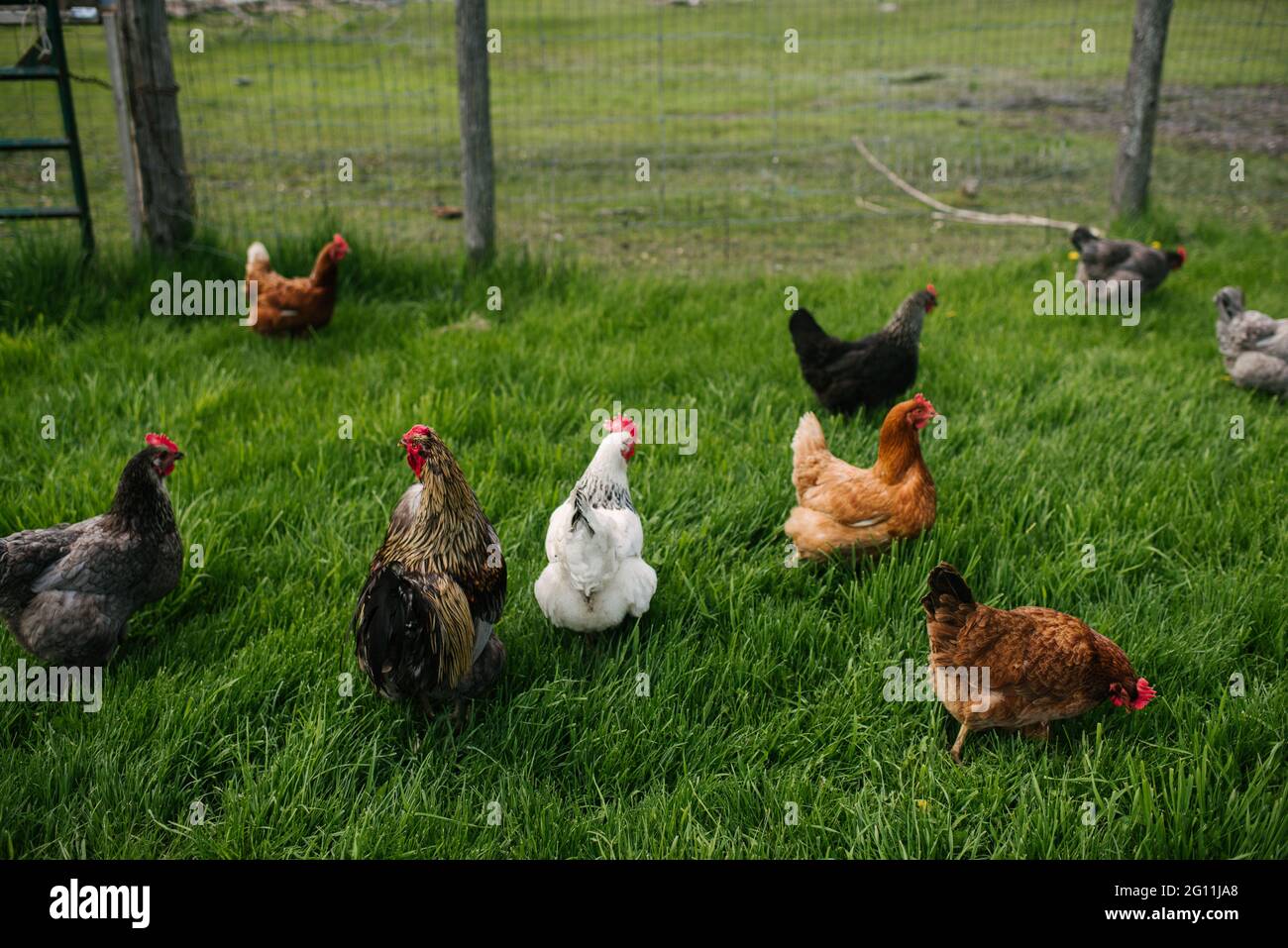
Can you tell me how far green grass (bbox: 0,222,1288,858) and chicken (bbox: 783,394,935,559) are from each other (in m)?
0.13

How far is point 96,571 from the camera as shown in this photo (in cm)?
330

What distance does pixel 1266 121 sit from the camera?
11.6 meters

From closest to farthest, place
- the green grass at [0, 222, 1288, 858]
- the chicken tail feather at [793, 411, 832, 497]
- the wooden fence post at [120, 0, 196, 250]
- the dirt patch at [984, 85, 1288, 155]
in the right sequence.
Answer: the green grass at [0, 222, 1288, 858] < the chicken tail feather at [793, 411, 832, 497] < the wooden fence post at [120, 0, 196, 250] < the dirt patch at [984, 85, 1288, 155]

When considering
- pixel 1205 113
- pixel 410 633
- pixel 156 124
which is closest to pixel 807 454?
pixel 410 633

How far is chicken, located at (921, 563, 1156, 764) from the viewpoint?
299 centimetres

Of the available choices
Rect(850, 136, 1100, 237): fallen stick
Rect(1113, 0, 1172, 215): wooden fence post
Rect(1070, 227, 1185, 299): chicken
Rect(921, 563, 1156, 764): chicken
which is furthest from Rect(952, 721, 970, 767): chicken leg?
Rect(1113, 0, 1172, 215): wooden fence post

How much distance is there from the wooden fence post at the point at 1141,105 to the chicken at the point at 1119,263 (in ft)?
5.71

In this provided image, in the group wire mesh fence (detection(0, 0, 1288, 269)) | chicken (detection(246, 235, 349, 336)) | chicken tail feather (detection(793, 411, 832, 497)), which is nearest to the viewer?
chicken tail feather (detection(793, 411, 832, 497))

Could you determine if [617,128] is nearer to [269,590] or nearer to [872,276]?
[872,276]

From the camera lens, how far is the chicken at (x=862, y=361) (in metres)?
5.10

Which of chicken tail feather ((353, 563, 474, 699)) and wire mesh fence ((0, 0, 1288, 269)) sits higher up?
wire mesh fence ((0, 0, 1288, 269))

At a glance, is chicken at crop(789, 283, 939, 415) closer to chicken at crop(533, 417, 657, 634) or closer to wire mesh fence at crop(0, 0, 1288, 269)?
chicken at crop(533, 417, 657, 634)

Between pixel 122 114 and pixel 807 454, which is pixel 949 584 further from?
Result: pixel 122 114

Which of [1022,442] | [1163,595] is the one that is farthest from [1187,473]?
[1163,595]
